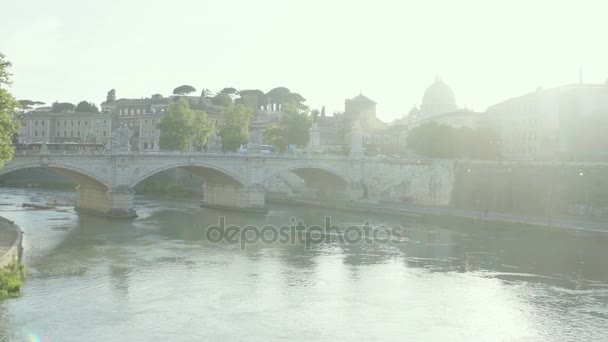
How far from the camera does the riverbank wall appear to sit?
1988 centimetres

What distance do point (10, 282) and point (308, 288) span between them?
356 inches

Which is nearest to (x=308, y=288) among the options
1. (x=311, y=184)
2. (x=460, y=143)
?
(x=311, y=184)

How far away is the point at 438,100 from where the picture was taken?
89188 mm

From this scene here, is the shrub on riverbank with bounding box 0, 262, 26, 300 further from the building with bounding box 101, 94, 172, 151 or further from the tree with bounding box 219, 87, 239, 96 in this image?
the tree with bounding box 219, 87, 239, 96

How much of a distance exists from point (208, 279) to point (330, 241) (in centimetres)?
1013

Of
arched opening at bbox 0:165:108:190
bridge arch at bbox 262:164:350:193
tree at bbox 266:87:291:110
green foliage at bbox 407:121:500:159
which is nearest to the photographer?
bridge arch at bbox 262:164:350:193

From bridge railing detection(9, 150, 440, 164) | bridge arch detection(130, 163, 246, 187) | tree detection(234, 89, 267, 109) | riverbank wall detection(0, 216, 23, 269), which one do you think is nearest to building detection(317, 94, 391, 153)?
tree detection(234, 89, 267, 109)

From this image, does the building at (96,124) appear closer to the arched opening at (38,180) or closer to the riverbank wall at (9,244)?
the arched opening at (38,180)

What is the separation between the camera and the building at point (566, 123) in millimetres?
51344

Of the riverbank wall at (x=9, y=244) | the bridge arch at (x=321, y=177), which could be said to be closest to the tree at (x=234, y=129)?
the bridge arch at (x=321, y=177)

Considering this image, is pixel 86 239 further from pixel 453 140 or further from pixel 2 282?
pixel 453 140

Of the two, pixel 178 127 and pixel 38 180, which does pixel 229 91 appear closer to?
pixel 38 180

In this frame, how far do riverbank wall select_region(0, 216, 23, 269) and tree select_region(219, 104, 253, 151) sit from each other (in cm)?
3867

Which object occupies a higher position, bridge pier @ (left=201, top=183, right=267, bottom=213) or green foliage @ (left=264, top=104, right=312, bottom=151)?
green foliage @ (left=264, top=104, right=312, bottom=151)
